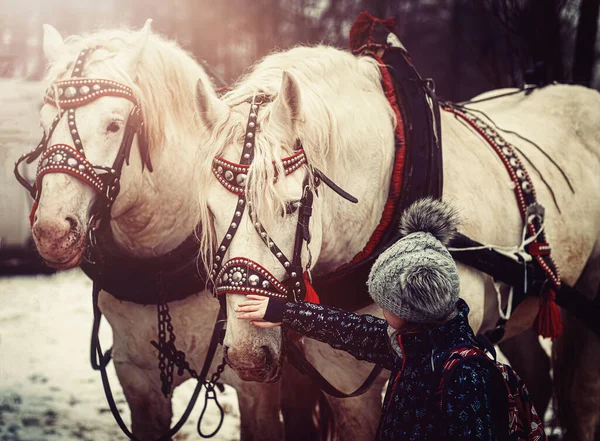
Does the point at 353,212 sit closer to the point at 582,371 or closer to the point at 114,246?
the point at 114,246

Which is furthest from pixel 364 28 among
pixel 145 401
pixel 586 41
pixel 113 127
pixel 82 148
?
pixel 586 41

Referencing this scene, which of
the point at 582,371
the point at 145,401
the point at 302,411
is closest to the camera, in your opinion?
the point at 145,401

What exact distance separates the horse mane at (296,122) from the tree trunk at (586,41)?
7.50 ft

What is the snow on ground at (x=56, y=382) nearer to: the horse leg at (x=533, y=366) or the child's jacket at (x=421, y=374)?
the horse leg at (x=533, y=366)

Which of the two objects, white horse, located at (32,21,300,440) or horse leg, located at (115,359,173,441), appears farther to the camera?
horse leg, located at (115,359,173,441)

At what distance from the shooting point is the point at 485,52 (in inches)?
195

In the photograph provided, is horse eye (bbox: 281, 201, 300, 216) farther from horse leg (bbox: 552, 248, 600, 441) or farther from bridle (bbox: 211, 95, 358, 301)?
horse leg (bbox: 552, 248, 600, 441)

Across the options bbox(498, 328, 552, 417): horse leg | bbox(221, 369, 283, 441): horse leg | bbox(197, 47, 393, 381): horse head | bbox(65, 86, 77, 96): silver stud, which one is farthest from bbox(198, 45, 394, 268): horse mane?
bbox(498, 328, 552, 417): horse leg

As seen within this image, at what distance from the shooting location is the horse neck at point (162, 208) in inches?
83.9

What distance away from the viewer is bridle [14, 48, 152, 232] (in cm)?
183

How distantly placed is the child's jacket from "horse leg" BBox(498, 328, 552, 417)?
2260 millimetres

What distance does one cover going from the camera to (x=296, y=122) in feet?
5.16

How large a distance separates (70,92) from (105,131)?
0.17 meters

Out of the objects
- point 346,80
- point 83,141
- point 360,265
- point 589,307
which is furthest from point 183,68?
point 589,307
